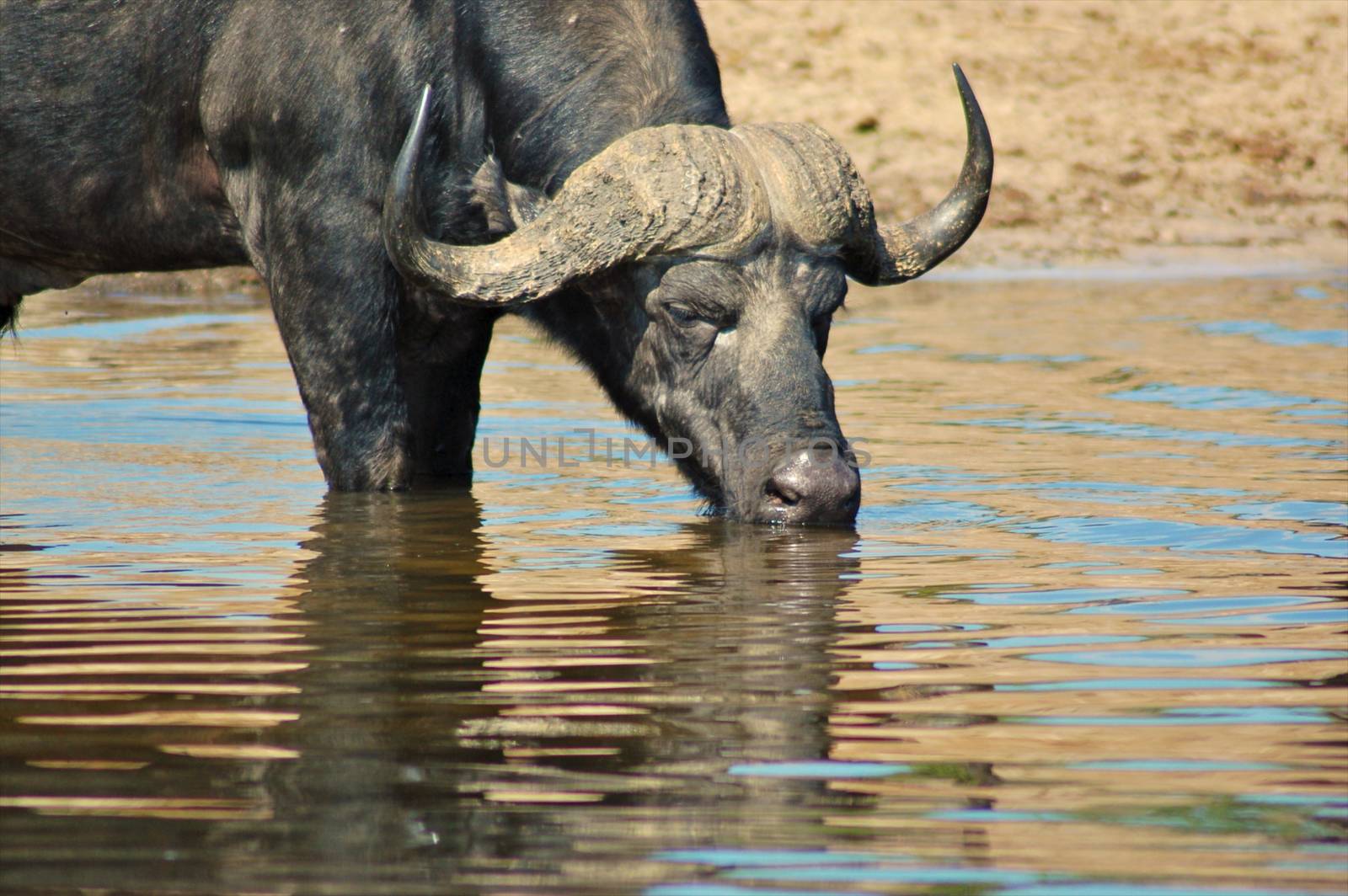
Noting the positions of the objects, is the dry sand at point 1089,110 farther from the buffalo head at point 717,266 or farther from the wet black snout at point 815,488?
the wet black snout at point 815,488

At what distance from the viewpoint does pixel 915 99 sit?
53.3 ft

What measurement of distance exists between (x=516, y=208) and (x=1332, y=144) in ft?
38.0

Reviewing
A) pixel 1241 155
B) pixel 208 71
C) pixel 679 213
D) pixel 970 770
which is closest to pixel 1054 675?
pixel 970 770

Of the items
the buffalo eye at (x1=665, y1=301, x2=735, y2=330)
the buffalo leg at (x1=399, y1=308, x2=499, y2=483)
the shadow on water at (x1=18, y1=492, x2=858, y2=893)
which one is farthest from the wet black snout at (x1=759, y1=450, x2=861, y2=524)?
the buffalo leg at (x1=399, y1=308, x2=499, y2=483)

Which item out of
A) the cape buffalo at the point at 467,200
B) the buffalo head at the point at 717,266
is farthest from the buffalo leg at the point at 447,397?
the buffalo head at the point at 717,266

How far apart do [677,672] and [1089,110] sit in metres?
13.2

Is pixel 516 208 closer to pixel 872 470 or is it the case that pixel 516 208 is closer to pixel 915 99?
pixel 872 470

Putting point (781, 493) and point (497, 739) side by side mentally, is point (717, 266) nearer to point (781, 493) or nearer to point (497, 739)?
point (781, 493)

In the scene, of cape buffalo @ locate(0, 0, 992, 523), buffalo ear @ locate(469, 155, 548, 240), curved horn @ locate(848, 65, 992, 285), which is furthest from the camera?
curved horn @ locate(848, 65, 992, 285)

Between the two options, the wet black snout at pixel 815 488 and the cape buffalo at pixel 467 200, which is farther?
the cape buffalo at pixel 467 200

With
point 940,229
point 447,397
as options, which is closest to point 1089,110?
point 940,229

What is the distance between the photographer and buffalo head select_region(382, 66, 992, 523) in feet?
18.8

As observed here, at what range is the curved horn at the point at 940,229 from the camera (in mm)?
6344

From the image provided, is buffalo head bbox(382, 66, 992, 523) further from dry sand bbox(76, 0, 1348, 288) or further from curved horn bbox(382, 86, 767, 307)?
dry sand bbox(76, 0, 1348, 288)
